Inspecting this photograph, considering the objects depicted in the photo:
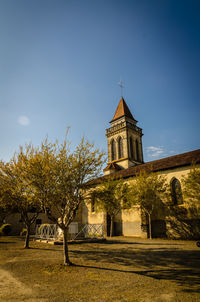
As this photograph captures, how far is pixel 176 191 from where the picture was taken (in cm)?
2195

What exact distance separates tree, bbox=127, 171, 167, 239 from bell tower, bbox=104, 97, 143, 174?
1514cm

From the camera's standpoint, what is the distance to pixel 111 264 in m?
8.86

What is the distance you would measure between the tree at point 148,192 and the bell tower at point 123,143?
1514 cm

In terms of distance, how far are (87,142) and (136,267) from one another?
6.26 m

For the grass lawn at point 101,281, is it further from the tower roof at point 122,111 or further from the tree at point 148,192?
the tower roof at point 122,111

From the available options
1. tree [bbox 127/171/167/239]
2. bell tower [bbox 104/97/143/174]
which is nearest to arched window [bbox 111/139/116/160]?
bell tower [bbox 104/97/143/174]

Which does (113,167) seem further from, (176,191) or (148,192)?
(176,191)

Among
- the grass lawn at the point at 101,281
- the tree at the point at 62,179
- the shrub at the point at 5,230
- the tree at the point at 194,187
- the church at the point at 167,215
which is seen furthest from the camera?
the shrub at the point at 5,230

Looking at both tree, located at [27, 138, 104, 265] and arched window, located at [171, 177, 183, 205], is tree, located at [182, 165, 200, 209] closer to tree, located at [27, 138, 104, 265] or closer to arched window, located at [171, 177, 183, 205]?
arched window, located at [171, 177, 183, 205]

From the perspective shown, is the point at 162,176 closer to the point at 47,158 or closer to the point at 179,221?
the point at 179,221

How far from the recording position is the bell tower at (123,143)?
1519 inches

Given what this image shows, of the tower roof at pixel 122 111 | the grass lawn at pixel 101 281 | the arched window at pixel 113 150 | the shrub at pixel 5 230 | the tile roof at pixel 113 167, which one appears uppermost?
the tower roof at pixel 122 111

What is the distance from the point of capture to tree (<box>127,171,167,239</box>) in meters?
21.2

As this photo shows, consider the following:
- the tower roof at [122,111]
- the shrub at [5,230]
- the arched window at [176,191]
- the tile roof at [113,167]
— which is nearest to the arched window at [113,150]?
the tile roof at [113,167]
